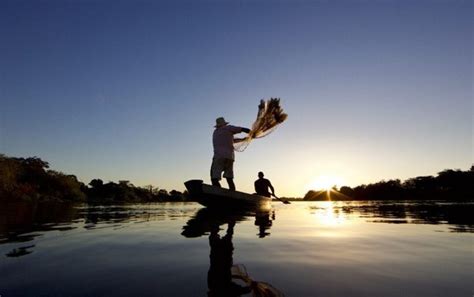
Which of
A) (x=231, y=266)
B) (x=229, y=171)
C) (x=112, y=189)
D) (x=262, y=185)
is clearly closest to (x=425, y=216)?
(x=229, y=171)

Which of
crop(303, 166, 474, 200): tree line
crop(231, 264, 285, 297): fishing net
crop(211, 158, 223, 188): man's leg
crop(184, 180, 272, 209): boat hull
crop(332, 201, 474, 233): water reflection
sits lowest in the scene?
crop(231, 264, 285, 297): fishing net

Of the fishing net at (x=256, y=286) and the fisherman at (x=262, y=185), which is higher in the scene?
the fisherman at (x=262, y=185)

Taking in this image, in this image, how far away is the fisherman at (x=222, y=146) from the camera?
13531mm

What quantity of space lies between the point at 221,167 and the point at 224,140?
120cm

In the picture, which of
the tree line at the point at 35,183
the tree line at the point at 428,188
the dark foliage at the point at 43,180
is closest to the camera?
the tree line at the point at 35,183

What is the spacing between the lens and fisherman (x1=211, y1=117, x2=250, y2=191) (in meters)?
13.5

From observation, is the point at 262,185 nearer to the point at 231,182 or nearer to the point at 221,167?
the point at 231,182

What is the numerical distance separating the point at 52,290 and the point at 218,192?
9.28 m

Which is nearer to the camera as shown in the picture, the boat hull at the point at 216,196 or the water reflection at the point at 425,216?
the water reflection at the point at 425,216

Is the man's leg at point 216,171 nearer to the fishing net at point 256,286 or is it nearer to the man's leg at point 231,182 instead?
the man's leg at point 231,182

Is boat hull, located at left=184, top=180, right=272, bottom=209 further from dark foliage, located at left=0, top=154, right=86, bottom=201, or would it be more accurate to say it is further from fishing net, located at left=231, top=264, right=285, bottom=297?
dark foliage, located at left=0, top=154, right=86, bottom=201

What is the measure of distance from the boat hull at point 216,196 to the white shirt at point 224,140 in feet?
5.89

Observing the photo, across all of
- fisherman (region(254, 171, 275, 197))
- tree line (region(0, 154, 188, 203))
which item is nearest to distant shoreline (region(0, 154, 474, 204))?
tree line (region(0, 154, 188, 203))

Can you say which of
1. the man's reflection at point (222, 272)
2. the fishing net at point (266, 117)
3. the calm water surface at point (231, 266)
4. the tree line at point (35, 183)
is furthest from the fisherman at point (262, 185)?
the tree line at point (35, 183)
